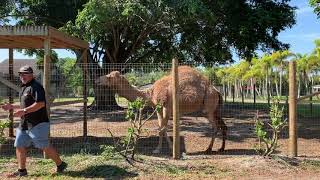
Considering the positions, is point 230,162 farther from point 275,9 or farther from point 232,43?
point 232,43

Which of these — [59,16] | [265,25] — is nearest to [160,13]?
[265,25]

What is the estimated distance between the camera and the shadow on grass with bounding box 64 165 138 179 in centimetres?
915

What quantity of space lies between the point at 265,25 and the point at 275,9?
168 cm

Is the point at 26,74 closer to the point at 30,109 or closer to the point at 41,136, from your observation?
the point at 30,109

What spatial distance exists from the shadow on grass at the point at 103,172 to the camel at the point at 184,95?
2416mm

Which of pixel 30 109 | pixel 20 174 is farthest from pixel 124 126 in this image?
pixel 30 109

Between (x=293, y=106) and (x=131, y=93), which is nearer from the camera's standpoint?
(x=293, y=106)

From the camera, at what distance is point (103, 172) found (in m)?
9.32

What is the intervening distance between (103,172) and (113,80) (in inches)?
138

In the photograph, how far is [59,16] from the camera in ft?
76.4

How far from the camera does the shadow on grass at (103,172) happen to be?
915 centimetres

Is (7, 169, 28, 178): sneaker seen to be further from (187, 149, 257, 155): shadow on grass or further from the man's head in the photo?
(187, 149, 257, 155): shadow on grass

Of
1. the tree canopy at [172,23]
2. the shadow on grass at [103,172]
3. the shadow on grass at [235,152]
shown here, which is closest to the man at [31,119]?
the shadow on grass at [103,172]

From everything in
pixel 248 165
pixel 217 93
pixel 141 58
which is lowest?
pixel 248 165
